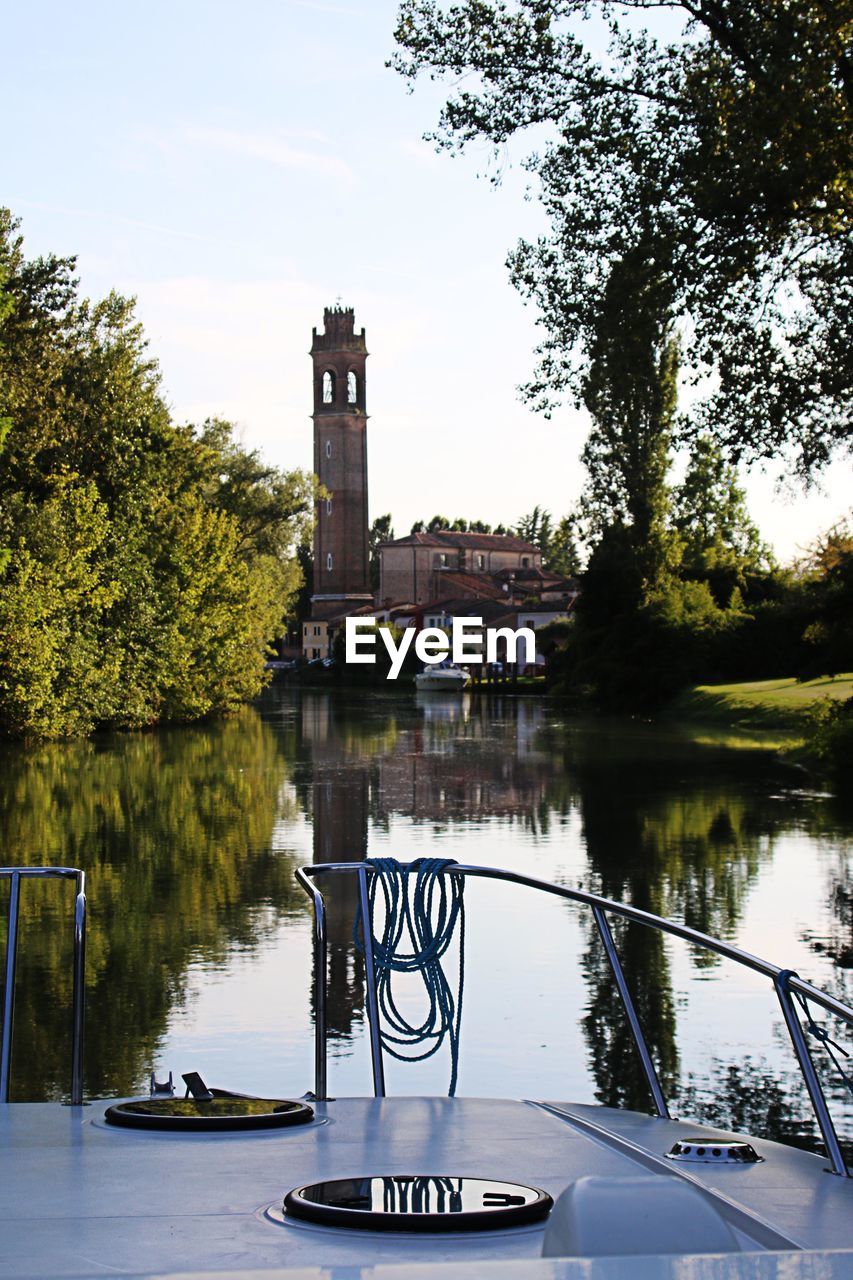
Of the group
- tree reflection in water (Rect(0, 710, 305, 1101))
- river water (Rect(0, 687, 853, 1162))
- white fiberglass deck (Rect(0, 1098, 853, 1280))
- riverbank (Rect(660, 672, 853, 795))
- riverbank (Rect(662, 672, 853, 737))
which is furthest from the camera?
riverbank (Rect(662, 672, 853, 737))

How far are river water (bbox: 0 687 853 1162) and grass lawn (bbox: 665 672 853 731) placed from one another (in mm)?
15319

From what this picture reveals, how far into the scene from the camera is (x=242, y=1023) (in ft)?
32.4

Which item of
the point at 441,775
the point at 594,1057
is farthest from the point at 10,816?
the point at 594,1057

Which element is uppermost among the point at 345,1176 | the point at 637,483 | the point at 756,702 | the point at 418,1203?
the point at 637,483

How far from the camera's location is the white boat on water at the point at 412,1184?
3344mm

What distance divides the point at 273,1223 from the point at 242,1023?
5880 millimetres

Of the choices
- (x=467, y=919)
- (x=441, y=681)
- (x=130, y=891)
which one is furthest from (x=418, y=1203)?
(x=441, y=681)

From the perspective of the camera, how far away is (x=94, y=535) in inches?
1555

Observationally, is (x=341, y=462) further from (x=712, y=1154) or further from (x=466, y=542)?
(x=712, y=1154)

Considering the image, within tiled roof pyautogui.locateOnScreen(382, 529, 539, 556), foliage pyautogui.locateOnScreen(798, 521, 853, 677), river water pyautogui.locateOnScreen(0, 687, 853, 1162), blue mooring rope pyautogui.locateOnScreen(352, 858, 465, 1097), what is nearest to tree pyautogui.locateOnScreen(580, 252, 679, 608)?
foliage pyautogui.locateOnScreen(798, 521, 853, 677)

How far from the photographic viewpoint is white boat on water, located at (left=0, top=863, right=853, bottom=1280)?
3.34 meters

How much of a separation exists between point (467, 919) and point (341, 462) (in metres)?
133

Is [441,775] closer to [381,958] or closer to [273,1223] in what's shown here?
[381,958]

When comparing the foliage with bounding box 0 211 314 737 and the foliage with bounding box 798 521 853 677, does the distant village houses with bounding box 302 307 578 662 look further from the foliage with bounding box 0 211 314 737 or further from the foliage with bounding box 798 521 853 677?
the foliage with bounding box 798 521 853 677
